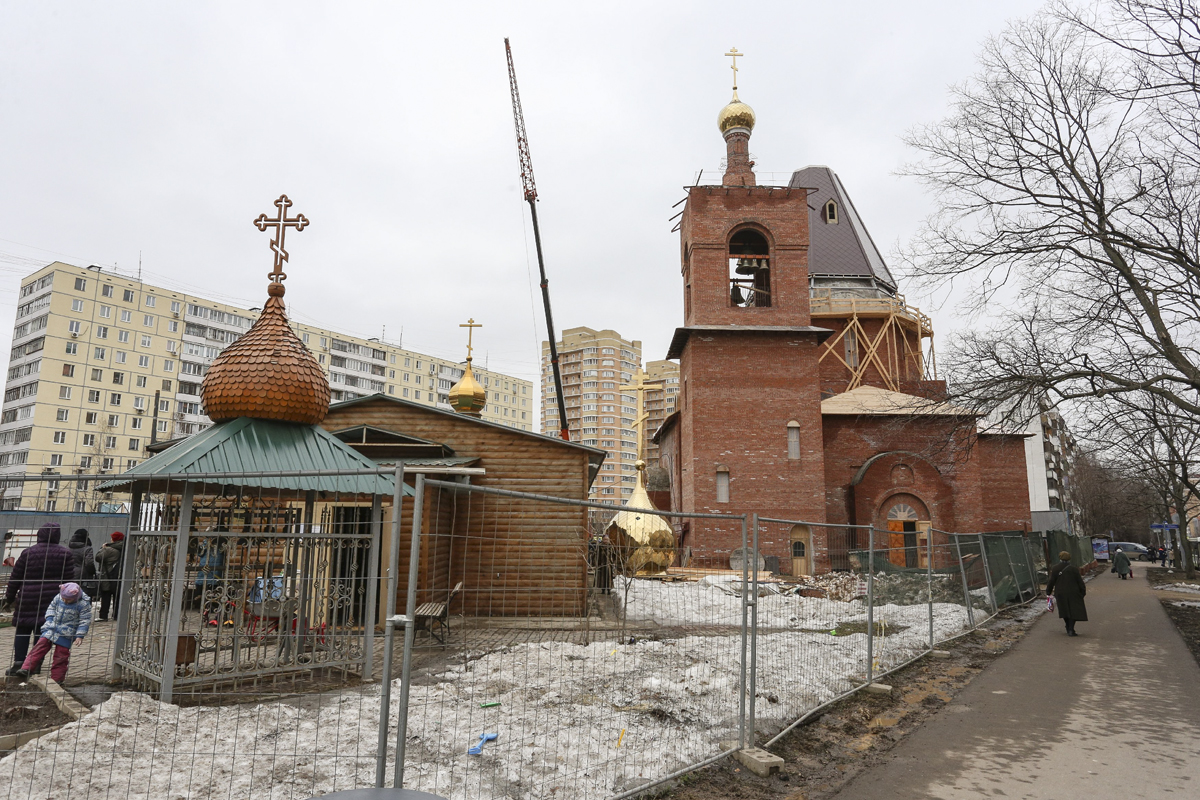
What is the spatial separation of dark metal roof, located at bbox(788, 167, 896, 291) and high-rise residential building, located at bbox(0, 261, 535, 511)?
78.9ft

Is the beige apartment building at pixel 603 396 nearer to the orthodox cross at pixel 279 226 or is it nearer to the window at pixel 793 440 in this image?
the window at pixel 793 440

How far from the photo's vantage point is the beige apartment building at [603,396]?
96.7m

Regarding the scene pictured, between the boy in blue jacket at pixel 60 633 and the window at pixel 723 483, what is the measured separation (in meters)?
21.3

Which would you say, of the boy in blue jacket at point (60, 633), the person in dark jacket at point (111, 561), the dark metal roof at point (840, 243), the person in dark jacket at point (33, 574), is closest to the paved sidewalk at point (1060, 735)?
the boy in blue jacket at point (60, 633)

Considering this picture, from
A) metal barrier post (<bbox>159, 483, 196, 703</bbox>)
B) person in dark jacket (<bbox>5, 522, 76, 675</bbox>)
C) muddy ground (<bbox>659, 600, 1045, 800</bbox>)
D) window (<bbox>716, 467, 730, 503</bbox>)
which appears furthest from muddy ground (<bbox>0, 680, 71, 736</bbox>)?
window (<bbox>716, 467, 730, 503</bbox>)

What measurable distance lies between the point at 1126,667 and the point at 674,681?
24.6 ft

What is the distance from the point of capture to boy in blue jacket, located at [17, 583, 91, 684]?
745 cm

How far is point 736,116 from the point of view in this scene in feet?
102

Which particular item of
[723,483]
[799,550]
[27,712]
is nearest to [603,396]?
[723,483]

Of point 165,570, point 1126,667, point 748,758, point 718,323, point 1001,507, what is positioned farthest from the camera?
point 1001,507

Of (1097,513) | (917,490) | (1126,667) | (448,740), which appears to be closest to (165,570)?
(448,740)

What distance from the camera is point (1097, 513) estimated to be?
236ft

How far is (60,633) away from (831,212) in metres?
39.8

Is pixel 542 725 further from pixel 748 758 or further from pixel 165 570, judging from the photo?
pixel 165 570
